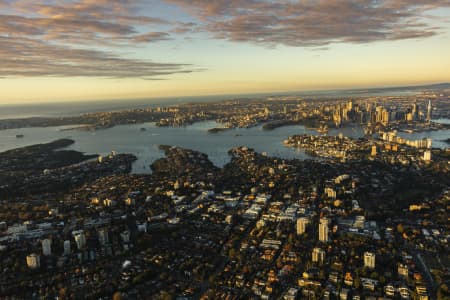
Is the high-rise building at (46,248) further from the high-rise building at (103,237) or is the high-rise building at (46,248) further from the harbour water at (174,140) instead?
the harbour water at (174,140)

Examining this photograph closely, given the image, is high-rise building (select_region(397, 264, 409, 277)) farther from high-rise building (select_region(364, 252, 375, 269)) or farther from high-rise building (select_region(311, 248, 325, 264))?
high-rise building (select_region(311, 248, 325, 264))

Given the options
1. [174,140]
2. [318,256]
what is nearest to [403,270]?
[318,256]

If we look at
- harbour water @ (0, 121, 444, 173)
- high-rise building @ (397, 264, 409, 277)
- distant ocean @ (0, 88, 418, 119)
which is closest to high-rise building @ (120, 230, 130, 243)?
high-rise building @ (397, 264, 409, 277)

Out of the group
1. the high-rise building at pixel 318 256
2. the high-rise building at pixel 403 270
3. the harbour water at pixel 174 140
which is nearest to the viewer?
the high-rise building at pixel 403 270

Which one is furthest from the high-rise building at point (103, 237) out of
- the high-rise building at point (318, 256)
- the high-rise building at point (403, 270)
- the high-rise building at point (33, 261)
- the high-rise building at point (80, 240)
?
the high-rise building at point (403, 270)

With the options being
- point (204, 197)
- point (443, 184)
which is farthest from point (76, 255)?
point (443, 184)

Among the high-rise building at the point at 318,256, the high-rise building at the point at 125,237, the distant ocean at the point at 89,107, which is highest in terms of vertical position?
the distant ocean at the point at 89,107

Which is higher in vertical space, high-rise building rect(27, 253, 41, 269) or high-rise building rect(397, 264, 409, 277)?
high-rise building rect(27, 253, 41, 269)

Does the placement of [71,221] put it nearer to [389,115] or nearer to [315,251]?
[315,251]

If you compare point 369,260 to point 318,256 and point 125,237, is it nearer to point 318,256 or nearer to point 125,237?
point 318,256
